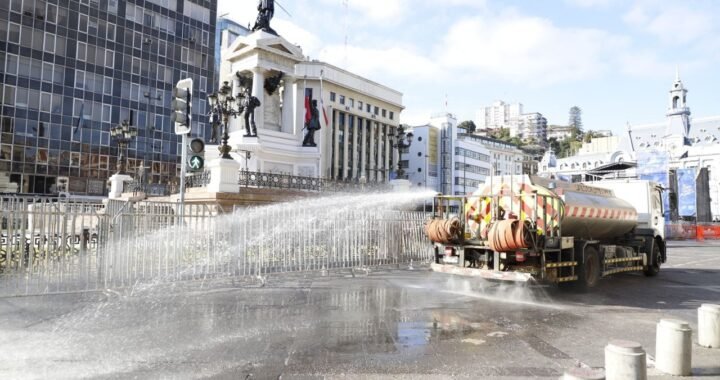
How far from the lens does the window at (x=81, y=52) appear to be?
165 feet

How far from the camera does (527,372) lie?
17.5 feet

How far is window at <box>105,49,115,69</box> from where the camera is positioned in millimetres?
52844

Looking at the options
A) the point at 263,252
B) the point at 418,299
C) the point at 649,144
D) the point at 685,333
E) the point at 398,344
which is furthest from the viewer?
the point at 649,144

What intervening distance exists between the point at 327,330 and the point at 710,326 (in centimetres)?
544

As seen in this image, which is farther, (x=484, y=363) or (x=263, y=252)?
(x=263, y=252)

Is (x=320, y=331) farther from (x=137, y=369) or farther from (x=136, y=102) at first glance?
(x=136, y=102)

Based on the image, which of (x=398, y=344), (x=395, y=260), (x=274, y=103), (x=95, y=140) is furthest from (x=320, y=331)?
(x=95, y=140)

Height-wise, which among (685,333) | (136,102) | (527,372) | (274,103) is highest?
(136,102)

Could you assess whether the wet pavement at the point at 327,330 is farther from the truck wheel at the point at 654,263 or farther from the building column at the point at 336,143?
the building column at the point at 336,143

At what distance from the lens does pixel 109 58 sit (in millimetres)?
53094

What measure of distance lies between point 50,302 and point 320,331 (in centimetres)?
565

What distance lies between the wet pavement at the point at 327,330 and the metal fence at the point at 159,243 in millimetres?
456

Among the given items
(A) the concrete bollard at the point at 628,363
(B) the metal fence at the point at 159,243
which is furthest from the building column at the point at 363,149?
(A) the concrete bollard at the point at 628,363

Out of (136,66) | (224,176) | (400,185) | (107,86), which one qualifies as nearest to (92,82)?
(107,86)
